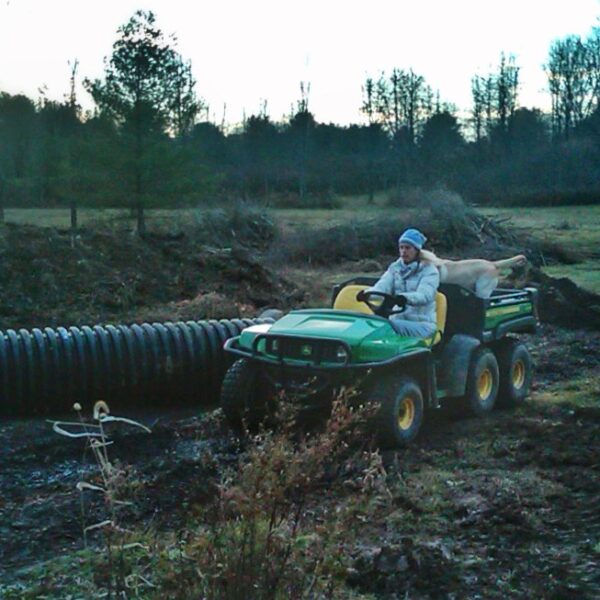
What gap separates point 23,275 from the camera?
1686 cm

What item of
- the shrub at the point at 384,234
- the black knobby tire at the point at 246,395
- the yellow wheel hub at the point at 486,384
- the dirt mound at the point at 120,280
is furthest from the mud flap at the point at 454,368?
the shrub at the point at 384,234

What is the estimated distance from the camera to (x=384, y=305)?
856 cm

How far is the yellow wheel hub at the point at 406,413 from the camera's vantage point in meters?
8.05

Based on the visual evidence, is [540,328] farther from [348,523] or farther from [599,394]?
[348,523]

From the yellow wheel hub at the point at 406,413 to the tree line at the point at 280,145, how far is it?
17716 millimetres

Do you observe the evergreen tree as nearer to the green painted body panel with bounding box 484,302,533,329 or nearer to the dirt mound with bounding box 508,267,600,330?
the dirt mound with bounding box 508,267,600,330

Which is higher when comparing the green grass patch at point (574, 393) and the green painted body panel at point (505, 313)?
the green painted body panel at point (505, 313)

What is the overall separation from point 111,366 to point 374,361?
3.75 metres

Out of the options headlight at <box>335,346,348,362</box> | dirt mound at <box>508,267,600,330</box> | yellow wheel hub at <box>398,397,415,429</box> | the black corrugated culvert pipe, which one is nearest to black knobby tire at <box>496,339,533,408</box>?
yellow wheel hub at <box>398,397,415,429</box>

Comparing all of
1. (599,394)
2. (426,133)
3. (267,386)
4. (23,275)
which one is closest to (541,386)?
(599,394)

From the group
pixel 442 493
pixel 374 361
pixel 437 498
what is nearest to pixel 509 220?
pixel 374 361

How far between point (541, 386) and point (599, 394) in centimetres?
88

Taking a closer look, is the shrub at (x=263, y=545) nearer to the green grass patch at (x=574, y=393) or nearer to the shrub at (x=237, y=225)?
the green grass patch at (x=574, y=393)

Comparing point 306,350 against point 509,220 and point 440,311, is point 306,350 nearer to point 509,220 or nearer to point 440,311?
point 440,311
